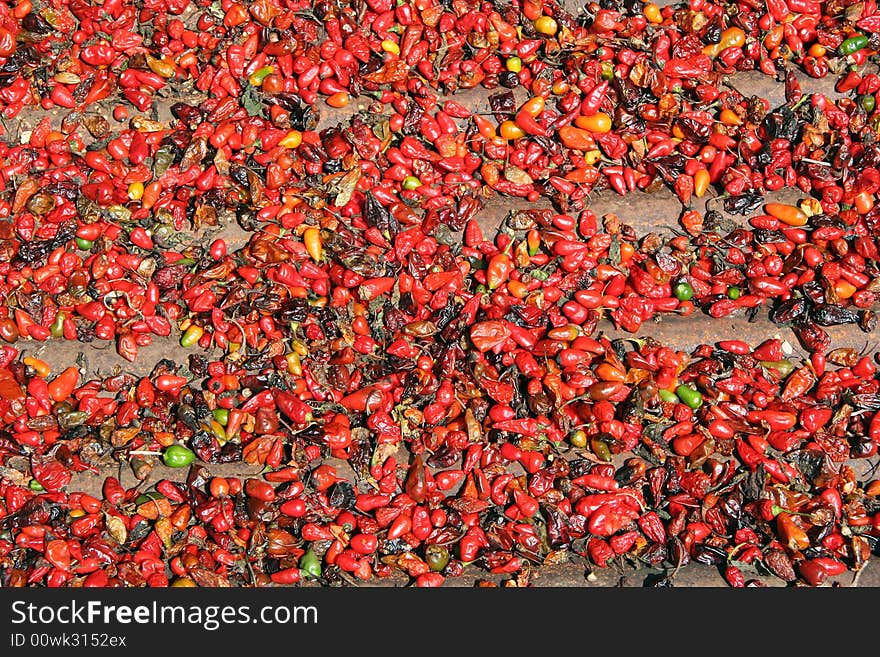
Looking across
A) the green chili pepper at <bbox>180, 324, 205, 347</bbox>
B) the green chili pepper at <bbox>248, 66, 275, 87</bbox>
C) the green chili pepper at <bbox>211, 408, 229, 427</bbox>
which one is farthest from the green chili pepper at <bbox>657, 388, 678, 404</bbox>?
the green chili pepper at <bbox>248, 66, 275, 87</bbox>

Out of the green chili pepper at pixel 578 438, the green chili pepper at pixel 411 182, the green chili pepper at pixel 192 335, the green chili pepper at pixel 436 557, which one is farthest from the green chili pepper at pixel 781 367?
the green chili pepper at pixel 192 335

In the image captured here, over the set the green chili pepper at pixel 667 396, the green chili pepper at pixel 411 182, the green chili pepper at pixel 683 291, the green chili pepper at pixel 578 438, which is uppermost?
the green chili pepper at pixel 411 182

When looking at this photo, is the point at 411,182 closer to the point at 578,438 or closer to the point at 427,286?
the point at 427,286

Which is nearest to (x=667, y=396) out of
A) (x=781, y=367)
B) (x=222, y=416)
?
(x=781, y=367)

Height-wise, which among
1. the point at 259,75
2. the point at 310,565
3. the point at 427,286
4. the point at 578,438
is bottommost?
the point at 310,565

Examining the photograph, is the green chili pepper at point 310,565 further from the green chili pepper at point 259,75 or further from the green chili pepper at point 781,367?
the green chili pepper at point 259,75

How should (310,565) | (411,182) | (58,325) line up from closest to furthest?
(310,565)
(58,325)
(411,182)

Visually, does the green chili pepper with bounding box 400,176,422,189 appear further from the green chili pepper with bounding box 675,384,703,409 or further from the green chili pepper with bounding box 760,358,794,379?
the green chili pepper with bounding box 760,358,794,379

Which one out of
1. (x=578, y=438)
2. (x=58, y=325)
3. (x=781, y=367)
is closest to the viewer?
(x=578, y=438)
